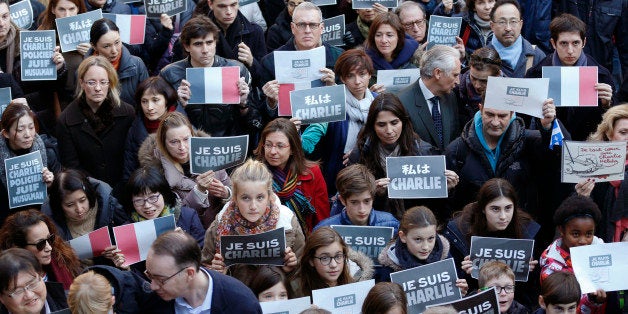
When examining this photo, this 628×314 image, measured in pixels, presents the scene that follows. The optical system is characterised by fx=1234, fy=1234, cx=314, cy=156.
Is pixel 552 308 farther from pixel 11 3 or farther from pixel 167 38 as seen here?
pixel 11 3

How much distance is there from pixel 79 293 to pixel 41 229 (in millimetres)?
1339

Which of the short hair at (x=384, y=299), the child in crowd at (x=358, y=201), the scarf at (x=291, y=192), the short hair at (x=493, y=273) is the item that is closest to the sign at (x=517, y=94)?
the child in crowd at (x=358, y=201)

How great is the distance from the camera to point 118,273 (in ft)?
24.0

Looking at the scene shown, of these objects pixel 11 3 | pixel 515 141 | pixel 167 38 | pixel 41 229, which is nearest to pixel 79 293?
pixel 41 229

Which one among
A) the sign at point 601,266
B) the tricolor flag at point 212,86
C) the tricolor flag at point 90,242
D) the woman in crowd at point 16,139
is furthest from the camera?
the tricolor flag at point 212,86

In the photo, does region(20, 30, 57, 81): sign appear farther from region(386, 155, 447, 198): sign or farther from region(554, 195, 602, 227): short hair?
region(554, 195, 602, 227): short hair

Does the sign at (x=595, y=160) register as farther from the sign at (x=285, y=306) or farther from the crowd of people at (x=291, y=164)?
the sign at (x=285, y=306)

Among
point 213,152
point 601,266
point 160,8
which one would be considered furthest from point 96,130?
point 601,266

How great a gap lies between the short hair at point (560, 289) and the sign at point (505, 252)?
52 centimetres

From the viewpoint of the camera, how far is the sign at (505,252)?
28.8 ft

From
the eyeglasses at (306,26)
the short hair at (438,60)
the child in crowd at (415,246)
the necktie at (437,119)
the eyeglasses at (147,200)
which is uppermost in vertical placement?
the eyeglasses at (306,26)

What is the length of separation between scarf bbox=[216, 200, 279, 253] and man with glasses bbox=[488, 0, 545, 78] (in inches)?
137

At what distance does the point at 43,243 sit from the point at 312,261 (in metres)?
1.82

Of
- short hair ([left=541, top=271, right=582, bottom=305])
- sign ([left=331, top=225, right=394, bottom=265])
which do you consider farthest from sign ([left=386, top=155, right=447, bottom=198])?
short hair ([left=541, top=271, right=582, bottom=305])
